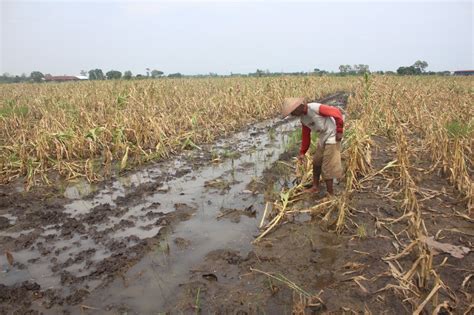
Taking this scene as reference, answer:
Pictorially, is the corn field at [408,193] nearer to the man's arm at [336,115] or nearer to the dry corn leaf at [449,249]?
the dry corn leaf at [449,249]

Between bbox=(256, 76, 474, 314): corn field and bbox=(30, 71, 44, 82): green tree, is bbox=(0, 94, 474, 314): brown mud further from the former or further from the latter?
bbox=(30, 71, 44, 82): green tree

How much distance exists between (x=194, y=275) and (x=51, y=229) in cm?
204

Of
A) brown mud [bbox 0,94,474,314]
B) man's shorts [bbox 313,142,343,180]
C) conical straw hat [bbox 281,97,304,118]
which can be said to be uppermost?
conical straw hat [bbox 281,97,304,118]

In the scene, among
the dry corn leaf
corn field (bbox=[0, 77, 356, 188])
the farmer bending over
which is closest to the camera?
the dry corn leaf

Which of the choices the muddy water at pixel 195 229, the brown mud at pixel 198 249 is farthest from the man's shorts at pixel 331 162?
the muddy water at pixel 195 229

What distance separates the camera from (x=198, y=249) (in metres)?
3.49

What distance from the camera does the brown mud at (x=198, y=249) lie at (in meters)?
2.64

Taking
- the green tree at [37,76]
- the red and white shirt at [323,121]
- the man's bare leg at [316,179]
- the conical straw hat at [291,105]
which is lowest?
the man's bare leg at [316,179]

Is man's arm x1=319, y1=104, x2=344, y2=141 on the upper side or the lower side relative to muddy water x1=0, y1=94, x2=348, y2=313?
upper

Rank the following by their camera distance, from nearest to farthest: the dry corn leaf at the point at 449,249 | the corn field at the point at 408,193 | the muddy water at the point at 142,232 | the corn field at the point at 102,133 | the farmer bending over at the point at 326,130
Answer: the corn field at the point at 408,193 < the muddy water at the point at 142,232 < the dry corn leaf at the point at 449,249 < the farmer bending over at the point at 326,130 < the corn field at the point at 102,133

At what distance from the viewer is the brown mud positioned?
104 inches

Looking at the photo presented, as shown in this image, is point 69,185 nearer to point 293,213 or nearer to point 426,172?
point 293,213

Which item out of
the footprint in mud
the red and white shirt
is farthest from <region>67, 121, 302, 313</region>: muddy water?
the red and white shirt

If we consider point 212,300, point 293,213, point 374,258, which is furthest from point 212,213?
point 374,258
